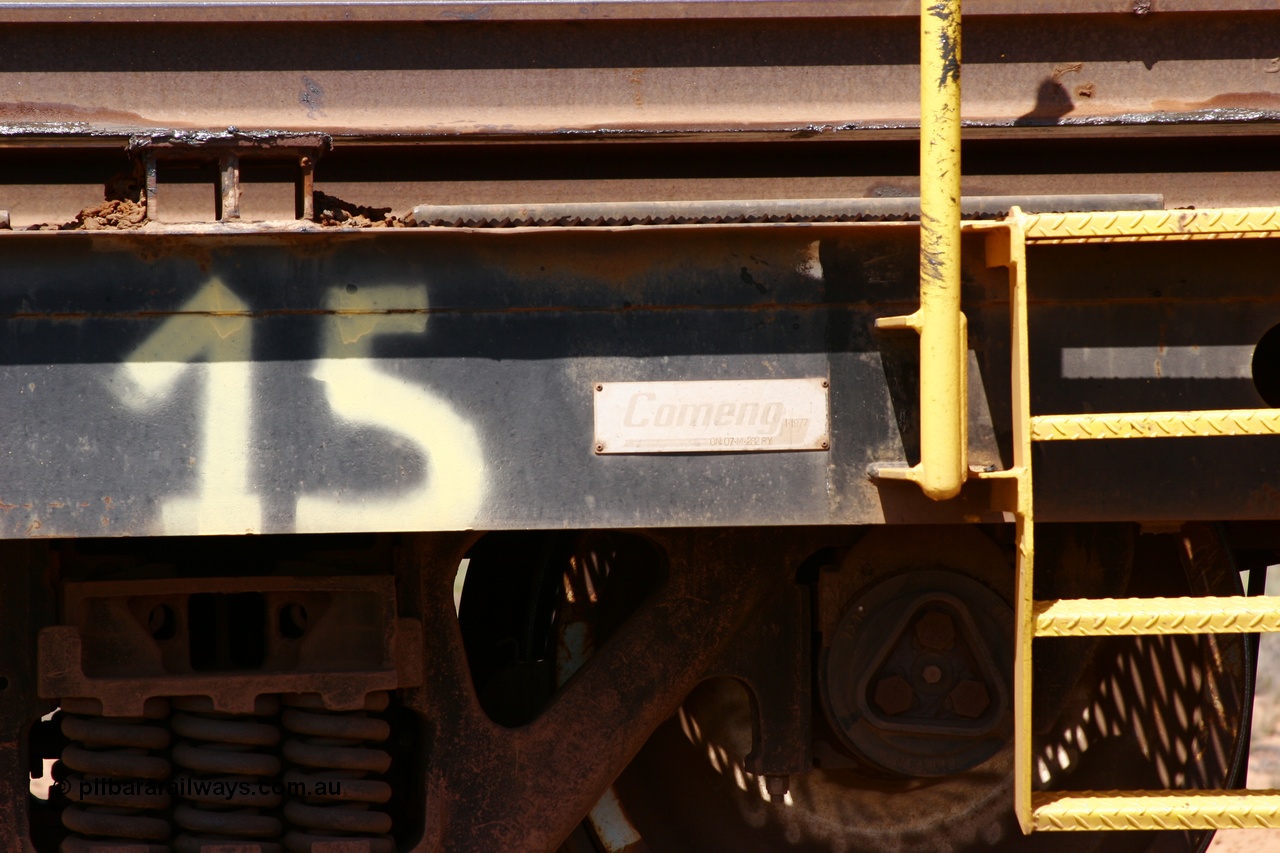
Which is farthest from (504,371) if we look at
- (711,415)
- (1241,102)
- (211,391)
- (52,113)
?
(1241,102)

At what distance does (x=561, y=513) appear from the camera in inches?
78.8

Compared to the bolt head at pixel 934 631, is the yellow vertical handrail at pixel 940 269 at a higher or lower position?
higher

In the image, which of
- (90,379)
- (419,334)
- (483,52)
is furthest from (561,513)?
(483,52)

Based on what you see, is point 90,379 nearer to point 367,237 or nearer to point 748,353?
point 367,237

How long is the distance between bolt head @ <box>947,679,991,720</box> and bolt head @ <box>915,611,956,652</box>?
88 millimetres

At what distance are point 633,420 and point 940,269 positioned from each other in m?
0.55

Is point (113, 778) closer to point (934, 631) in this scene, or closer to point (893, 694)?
point (893, 694)

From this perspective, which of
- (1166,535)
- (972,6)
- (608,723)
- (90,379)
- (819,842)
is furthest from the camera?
(819,842)

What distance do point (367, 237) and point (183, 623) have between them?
89 centimetres

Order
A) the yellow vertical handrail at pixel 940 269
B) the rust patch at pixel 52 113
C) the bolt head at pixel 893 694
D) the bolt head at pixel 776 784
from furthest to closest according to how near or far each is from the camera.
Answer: the bolt head at pixel 776 784 < the bolt head at pixel 893 694 < the rust patch at pixel 52 113 < the yellow vertical handrail at pixel 940 269

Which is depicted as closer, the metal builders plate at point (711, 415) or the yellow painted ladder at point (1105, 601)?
the yellow painted ladder at point (1105, 601)

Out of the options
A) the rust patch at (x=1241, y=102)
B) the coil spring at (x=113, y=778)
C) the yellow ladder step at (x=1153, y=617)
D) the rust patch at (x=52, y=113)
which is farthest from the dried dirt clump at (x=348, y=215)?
the rust patch at (x=1241, y=102)

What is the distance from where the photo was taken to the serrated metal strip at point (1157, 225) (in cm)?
188

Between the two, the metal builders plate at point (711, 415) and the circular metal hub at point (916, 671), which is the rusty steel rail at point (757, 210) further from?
the circular metal hub at point (916, 671)
